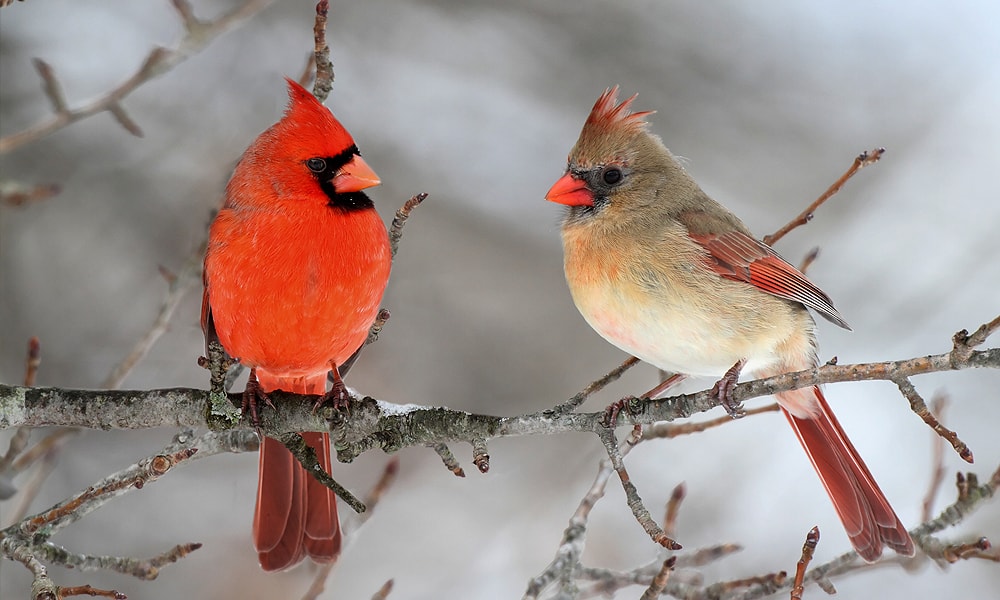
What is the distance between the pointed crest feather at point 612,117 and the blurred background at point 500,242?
2080 millimetres

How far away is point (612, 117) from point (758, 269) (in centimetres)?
60

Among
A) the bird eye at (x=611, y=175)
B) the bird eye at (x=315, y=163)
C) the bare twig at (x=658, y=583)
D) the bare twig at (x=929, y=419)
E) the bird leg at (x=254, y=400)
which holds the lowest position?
the bare twig at (x=658, y=583)

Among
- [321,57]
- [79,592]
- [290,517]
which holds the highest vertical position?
[321,57]

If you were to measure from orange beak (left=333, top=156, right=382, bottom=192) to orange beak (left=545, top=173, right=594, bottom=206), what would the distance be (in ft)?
1.67

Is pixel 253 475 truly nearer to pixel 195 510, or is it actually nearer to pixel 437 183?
pixel 195 510

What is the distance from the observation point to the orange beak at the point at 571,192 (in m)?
2.79

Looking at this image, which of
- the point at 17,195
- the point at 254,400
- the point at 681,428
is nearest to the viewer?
the point at 17,195

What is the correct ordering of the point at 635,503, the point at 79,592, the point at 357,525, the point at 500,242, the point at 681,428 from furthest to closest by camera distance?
the point at 500,242 < the point at 357,525 < the point at 681,428 < the point at 635,503 < the point at 79,592

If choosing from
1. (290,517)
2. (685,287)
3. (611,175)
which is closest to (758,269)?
(685,287)

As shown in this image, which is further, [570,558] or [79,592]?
[570,558]

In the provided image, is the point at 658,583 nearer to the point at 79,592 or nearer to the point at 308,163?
the point at 79,592

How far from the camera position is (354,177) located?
8.59 ft

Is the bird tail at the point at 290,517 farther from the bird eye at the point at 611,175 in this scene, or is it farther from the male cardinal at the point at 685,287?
the bird eye at the point at 611,175

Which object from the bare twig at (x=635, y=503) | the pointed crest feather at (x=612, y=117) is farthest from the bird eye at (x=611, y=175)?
A: the bare twig at (x=635, y=503)
